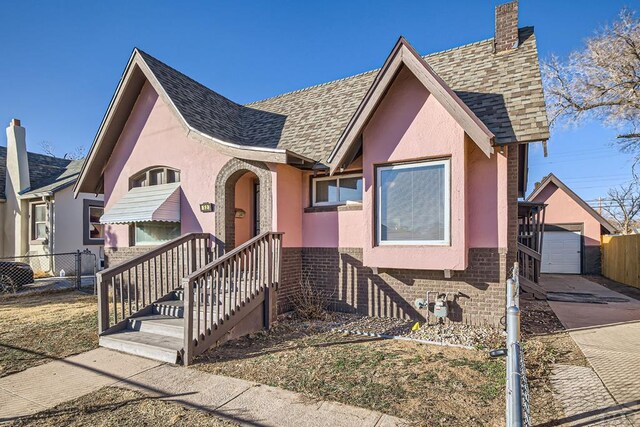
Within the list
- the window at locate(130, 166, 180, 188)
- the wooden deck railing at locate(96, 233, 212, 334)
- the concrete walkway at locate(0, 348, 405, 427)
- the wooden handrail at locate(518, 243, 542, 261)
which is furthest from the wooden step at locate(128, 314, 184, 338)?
the wooden handrail at locate(518, 243, 542, 261)

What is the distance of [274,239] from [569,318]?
6.82 m

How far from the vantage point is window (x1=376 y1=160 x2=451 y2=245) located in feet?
22.6

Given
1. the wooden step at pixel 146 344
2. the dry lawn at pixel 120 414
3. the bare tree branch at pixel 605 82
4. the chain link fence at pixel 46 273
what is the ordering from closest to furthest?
1. the dry lawn at pixel 120 414
2. the wooden step at pixel 146 344
3. the chain link fence at pixel 46 273
4. the bare tree branch at pixel 605 82

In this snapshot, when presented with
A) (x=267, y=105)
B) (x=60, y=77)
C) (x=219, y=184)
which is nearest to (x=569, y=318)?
(x=219, y=184)

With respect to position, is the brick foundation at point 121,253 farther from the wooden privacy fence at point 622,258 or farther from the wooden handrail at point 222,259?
the wooden privacy fence at point 622,258

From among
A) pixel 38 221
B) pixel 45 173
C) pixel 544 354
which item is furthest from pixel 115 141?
pixel 544 354

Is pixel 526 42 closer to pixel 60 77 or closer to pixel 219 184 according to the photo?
pixel 219 184

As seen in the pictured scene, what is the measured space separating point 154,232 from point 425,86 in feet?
27.6

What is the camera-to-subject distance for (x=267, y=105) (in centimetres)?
1292

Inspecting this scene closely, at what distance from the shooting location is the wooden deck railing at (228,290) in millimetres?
5520

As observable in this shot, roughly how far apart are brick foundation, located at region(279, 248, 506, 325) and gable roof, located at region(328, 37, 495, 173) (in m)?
2.26

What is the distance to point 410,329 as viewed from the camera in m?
7.05

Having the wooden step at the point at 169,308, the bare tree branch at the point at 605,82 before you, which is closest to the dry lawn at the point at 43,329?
the wooden step at the point at 169,308

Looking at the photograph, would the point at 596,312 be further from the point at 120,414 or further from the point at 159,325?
the point at 120,414
